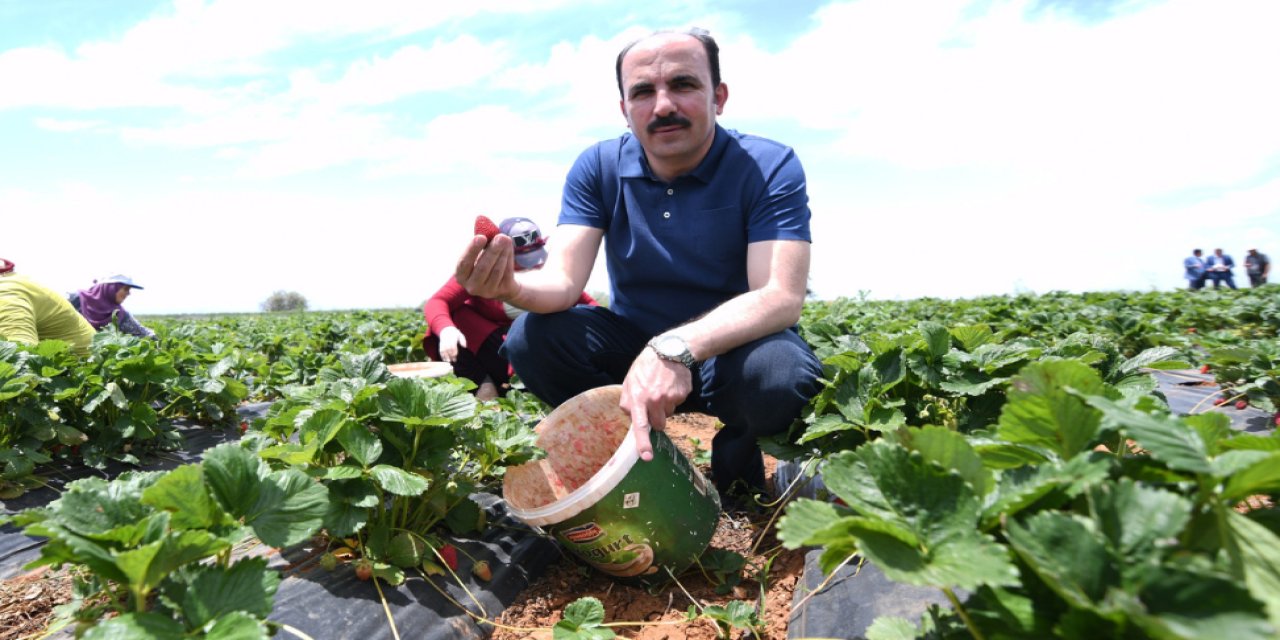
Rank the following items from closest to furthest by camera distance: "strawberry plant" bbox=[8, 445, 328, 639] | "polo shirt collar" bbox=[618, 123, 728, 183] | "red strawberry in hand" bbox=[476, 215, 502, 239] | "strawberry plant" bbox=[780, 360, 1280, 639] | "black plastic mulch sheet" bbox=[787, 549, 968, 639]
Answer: "strawberry plant" bbox=[780, 360, 1280, 639]
"strawberry plant" bbox=[8, 445, 328, 639]
"black plastic mulch sheet" bbox=[787, 549, 968, 639]
"red strawberry in hand" bbox=[476, 215, 502, 239]
"polo shirt collar" bbox=[618, 123, 728, 183]

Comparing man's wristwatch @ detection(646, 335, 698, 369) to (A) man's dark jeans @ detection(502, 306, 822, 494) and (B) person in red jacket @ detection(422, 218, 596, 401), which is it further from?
(B) person in red jacket @ detection(422, 218, 596, 401)

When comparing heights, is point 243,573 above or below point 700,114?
below

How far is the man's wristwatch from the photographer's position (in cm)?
187

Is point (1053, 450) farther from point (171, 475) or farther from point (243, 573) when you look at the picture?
point (171, 475)

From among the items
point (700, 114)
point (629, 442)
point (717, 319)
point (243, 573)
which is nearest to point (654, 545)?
point (629, 442)

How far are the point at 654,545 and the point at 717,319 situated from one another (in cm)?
64

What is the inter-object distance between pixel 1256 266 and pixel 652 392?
966 inches

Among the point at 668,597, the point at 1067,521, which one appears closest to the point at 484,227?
the point at 668,597

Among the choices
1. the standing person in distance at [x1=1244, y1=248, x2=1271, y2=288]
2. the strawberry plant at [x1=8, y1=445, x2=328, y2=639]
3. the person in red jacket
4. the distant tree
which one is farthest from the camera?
the distant tree

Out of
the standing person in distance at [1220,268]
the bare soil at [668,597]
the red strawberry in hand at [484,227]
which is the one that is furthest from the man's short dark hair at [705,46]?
the standing person in distance at [1220,268]

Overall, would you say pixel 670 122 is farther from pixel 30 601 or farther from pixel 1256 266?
pixel 1256 266

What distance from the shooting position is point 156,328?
19.0 feet

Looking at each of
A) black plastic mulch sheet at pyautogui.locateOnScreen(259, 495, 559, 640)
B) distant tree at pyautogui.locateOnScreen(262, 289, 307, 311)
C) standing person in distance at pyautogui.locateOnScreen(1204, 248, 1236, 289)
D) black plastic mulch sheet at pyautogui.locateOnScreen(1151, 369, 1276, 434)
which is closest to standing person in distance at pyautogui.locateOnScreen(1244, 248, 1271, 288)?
standing person in distance at pyautogui.locateOnScreen(1204, 248, 1236, 289)

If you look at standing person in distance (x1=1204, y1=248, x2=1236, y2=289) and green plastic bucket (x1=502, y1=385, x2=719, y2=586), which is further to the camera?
standing person in distance (x1=1204, y1=248, x2=1236, y2=289)
